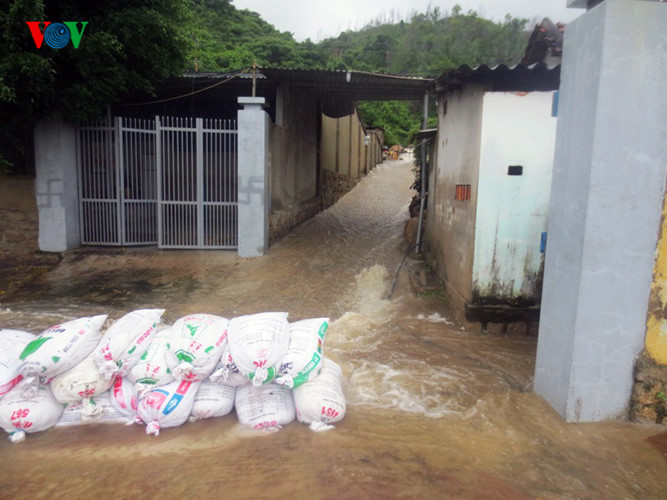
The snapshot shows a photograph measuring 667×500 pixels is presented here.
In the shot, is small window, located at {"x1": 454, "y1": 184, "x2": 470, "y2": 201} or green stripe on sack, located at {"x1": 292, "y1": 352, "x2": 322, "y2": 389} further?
small window, located at {"x1": 454, "y1": 184, "x2": 470, "y2": 201}

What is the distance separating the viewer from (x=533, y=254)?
214 inches

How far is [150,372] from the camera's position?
3299 mm

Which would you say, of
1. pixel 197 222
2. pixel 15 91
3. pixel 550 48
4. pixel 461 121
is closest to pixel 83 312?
pixel 197 222

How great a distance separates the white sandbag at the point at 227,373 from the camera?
3.28 metres

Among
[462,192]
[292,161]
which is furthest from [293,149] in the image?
[462,192]

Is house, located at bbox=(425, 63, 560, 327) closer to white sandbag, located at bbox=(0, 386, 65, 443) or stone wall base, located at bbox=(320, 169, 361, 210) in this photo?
white sandbag, located at bbox=(0, 386, 65, 443)

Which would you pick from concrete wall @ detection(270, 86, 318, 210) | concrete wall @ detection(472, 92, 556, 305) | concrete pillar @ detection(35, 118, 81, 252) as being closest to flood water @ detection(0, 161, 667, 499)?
concrete wall @ detection(472, 92, 556, 305)

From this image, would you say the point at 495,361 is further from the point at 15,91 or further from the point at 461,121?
the point at 15,91

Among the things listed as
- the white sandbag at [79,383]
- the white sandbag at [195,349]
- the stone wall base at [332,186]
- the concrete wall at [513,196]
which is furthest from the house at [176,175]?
the white sandbag at [79,383]

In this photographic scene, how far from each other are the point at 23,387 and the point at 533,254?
5.03m

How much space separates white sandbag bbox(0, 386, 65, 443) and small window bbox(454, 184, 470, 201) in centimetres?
475

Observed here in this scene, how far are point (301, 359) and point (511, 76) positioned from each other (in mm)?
4067

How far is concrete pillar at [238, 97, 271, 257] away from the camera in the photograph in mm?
8477

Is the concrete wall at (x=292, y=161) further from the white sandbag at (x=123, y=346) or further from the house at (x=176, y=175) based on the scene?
the white sandbag at (x=123, y=346)
